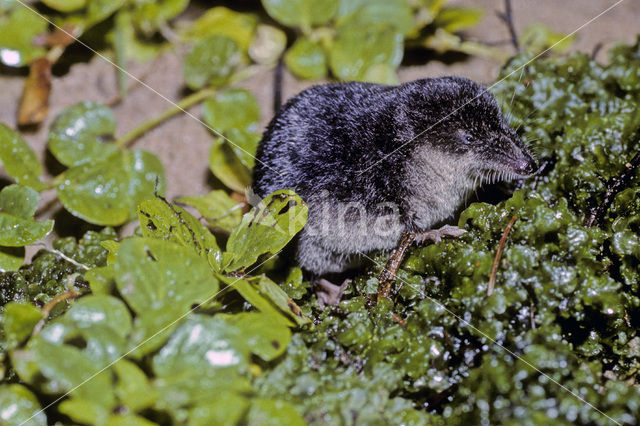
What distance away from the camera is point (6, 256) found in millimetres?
2512

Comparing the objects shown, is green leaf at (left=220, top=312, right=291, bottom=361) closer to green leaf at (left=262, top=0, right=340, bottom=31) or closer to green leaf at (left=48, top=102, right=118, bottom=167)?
green leaf at (left=48, top=102, right=118, bottom=167)

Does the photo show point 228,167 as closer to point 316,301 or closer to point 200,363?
point 316,301

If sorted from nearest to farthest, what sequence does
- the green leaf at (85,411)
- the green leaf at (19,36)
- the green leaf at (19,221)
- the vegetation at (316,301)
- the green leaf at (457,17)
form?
1. the green leaf at (85,411)
2. the vegetation at (316,301)
3. the green leaf at (19,221)
4. the green leaf at (19,36)
5. the green leaf at (457,17)

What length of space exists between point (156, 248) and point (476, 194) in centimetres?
159

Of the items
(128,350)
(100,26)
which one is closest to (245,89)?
(100,26)

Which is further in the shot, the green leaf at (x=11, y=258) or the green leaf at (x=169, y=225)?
the green leaf at (x=11, y=258)

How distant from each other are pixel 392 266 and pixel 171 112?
2.01 metres

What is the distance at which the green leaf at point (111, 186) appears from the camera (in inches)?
113

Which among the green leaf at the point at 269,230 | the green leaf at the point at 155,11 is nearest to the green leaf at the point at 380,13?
the green leaf at the point at 155,11

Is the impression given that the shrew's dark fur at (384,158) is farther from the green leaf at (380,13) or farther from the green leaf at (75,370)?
the green leaf at (380,13)

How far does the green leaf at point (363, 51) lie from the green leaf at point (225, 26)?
2.32 ft

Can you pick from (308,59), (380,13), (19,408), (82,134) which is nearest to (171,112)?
(82,134)

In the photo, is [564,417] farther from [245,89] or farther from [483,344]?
[245,89]

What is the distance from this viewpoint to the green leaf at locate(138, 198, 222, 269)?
7.21ft
